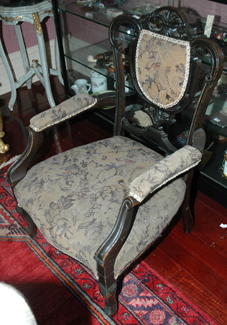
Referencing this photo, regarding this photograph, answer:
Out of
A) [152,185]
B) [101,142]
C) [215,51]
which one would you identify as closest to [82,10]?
[101,142]

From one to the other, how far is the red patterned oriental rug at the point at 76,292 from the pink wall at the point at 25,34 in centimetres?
207

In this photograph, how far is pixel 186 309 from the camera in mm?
1529

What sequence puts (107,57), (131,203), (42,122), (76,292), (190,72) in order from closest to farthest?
1. (131,203)
2. (190,72)
3. (42,122)
4. (76,292)
5. (107,57)

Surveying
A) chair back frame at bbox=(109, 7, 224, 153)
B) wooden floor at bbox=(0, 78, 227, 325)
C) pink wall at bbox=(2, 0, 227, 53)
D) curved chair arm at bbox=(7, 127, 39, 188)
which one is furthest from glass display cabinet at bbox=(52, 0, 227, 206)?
curved chair arm at bbox=(7, 127, 39, 188)

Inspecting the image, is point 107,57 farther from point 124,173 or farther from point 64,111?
point 124,173

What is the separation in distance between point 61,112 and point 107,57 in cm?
114

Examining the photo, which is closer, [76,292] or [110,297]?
[110,297]

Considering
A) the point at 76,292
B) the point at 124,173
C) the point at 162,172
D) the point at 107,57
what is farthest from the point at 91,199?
the point at 107,57

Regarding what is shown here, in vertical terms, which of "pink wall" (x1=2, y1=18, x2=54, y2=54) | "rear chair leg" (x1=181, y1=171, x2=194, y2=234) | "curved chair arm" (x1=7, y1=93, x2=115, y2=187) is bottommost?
"rear chair leg" (x1=181, y1=171, x2=194, y2=234)

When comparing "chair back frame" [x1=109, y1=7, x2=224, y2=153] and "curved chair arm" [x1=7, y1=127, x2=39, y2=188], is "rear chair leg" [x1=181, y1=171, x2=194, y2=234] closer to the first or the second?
"chair back frame" [x1=109, y1=7, x2=224, y2=153]

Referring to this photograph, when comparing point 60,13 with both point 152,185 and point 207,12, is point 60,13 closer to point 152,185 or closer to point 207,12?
point 207,12

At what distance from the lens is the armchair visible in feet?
4.02

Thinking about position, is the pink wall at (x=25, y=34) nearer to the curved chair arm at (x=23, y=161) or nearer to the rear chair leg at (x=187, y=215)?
the curved chair arm at (x=23, y=161)

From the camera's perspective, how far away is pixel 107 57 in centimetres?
249
